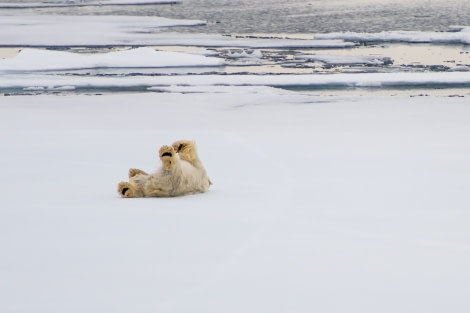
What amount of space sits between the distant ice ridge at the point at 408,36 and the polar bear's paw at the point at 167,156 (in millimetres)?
12790

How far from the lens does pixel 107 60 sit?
44.1 ft

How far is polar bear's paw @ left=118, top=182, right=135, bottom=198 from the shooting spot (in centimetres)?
393

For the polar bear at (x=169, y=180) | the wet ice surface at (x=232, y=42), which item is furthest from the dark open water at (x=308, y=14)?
the polar bear at (x=169, y=180)

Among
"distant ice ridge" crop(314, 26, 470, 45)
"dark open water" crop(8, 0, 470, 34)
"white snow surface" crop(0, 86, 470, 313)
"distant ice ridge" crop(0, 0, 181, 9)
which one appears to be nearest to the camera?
"white snow surface" crop(0, 86, 470, 313)

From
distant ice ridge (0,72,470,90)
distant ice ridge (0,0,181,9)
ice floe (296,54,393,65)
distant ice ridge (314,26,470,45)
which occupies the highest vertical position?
distant ice ridge (0,0,181,9)

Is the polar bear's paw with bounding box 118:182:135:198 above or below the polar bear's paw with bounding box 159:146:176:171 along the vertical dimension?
below

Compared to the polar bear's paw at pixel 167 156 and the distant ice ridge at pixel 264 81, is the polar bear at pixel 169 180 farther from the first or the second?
the distant ice ridge at pixel 264 81

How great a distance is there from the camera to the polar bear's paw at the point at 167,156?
385cm

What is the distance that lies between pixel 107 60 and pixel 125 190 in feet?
31.9

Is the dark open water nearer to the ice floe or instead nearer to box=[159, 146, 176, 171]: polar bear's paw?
the ice floe

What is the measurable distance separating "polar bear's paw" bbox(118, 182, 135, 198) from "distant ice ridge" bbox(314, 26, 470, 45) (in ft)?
42.1

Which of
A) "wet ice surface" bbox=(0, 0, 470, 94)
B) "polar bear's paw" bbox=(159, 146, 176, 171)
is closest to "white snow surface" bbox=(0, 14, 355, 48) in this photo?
"wet ice surface" bbox=(0, 0, 470, 94)

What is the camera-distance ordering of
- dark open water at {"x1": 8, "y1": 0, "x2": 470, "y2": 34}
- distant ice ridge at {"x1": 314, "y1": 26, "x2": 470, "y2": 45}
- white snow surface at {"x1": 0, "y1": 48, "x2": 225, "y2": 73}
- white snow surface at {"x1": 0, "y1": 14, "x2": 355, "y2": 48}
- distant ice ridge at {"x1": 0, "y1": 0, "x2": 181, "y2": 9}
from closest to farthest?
white snow surface at {"x1": 0, "y1": 48, "x2": 225, "y2": 73} < white snow surface at {"x1": 0, "y1": 14, "x2": 355, "y2": 48} < distant ice ridge at {"x1": 314, "y1": 26, "x2": 470, "y2": 45} < dark open water at {"x1": 8, "y1": 0, "x2": 470, "y2": 34} < distant ice ridge at {"x1": 0, "y1": 0, "x2": 181, "y2": 9}

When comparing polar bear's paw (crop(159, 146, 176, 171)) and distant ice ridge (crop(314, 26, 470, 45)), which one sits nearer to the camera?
polar bear's paw (crop(159, 146, 176, 171))
